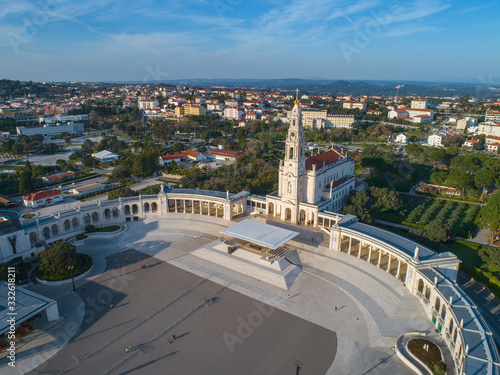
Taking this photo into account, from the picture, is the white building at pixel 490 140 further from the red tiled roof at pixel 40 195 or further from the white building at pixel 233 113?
the red tiled roof at pixel 40 195

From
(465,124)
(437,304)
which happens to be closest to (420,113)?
(465,124)

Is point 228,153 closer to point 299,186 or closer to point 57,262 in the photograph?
point 299,186

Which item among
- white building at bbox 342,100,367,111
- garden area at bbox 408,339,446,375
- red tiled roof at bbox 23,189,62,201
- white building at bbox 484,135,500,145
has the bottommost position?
garden area at bbox 408,339,446,375

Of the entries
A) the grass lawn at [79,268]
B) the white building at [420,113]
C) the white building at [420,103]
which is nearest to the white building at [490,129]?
the white building at [420,113]

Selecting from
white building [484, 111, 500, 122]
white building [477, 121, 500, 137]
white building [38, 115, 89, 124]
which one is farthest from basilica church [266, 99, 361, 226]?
white building [484, 111, 500, 122]

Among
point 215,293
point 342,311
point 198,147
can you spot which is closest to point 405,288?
point 342,311

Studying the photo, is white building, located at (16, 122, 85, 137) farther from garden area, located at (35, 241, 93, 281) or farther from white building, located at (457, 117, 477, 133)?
white building, located at (457, 117, 477, 133)
